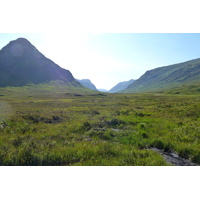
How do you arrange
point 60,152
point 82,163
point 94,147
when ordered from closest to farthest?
point 82,163
point 60,152
point 94,147

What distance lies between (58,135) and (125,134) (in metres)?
5.94

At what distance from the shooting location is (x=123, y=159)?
7020 mm

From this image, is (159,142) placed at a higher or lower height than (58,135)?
higher

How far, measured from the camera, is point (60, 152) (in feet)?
25.6

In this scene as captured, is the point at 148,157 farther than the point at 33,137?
No

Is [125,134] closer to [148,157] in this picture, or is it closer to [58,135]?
[148,157]

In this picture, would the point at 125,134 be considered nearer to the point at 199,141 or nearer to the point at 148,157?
the point at 148,157

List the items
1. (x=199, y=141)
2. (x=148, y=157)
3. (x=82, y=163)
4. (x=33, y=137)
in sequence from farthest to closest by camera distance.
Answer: (x=33, y=137) < (x=199, y=141) < (x=148, y=157) < (x=82, y=163)

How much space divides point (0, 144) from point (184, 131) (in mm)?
14362

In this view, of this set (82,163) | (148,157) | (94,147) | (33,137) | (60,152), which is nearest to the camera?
(82,163)

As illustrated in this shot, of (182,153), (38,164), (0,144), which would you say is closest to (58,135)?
(0,144)

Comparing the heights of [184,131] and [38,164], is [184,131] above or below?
above

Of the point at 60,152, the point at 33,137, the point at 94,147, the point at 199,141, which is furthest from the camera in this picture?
A: the point at 33,137

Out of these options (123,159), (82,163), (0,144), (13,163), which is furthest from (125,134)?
(0,144)
